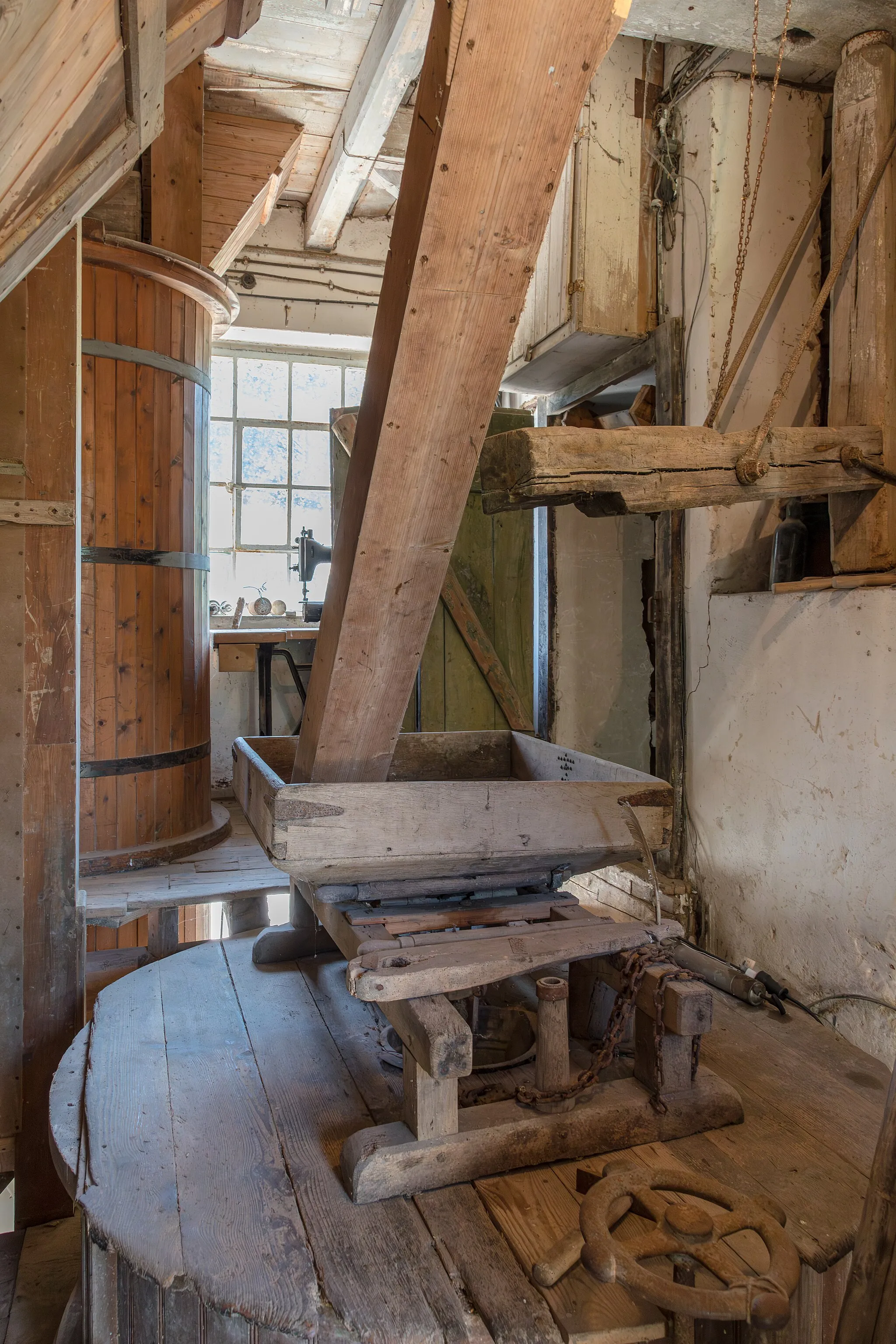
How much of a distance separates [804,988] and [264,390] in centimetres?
469

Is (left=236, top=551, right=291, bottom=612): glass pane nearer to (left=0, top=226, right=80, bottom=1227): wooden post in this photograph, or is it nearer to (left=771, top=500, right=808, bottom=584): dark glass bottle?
(left=0, top=226, right=80, bottom=1227): wooden post

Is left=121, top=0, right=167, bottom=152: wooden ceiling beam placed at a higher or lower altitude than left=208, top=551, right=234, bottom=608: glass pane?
higher

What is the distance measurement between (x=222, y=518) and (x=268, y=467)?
1.52 ft

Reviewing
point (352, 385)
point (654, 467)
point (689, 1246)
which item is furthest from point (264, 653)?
point (689, 1246)

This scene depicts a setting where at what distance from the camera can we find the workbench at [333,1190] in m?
1.31

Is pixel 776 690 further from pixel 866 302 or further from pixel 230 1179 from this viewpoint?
pixel 230 1179

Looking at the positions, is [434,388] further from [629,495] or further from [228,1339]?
[228,1339]

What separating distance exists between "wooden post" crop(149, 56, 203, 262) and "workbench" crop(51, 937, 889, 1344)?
318 cm

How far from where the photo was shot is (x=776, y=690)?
3273 mm

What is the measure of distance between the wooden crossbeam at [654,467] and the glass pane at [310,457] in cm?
368

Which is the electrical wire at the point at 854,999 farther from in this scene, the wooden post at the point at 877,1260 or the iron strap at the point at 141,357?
the iron strap at the point at 141,357

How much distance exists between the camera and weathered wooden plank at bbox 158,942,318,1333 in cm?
→ 133

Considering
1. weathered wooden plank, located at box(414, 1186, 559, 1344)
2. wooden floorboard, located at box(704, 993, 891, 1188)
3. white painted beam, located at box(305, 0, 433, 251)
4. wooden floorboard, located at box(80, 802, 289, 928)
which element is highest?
white painted beam, located at box(305, 0, 433, 251)

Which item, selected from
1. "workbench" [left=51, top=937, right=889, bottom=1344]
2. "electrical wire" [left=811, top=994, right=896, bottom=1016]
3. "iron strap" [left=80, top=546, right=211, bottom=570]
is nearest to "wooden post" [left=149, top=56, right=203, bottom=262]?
"iron strap" [left=80, top=546, right=211, bottom=570]
